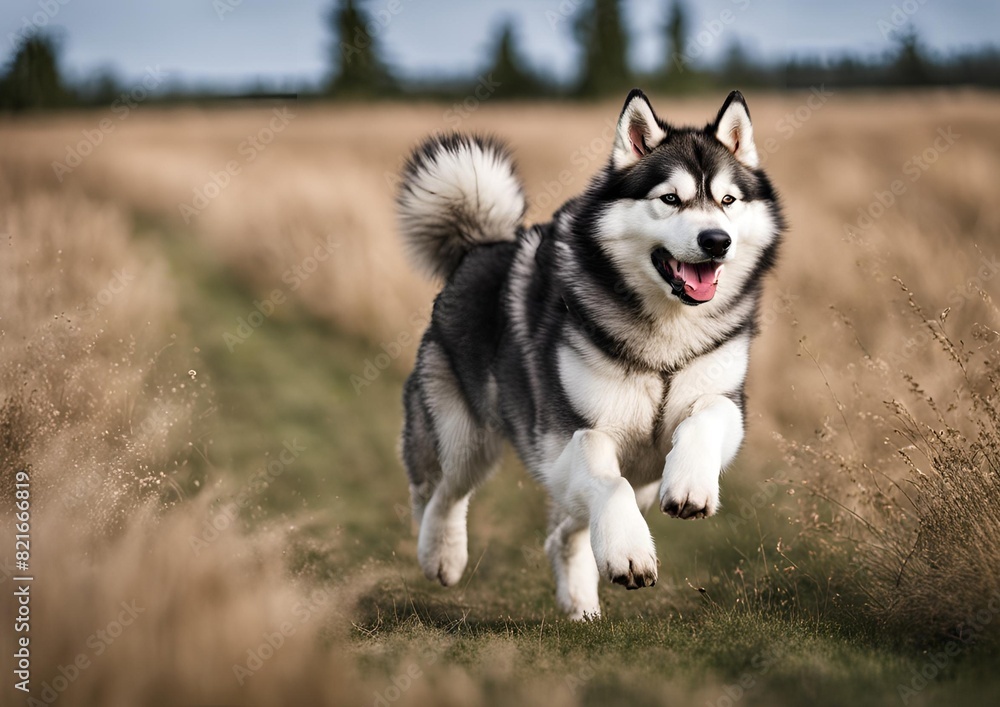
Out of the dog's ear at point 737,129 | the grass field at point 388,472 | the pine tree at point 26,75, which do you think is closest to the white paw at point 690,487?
the grass field at point 388,472

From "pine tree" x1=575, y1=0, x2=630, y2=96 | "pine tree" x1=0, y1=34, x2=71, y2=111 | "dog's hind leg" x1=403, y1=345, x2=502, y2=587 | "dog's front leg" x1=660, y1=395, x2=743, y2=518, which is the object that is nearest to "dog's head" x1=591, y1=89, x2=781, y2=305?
"dog's front leg" x1=660, y1=395, x2=743, y2=518

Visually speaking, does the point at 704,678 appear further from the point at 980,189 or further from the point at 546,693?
the point at 980,189

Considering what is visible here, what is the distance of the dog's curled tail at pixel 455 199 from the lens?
4902 mm

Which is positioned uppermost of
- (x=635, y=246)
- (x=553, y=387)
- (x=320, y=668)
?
(x=635, y=246)

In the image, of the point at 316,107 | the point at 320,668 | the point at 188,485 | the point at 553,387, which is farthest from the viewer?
the point at 316,107

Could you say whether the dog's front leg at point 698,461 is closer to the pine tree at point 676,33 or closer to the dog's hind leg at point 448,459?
the dog's hind leg at point 448,459

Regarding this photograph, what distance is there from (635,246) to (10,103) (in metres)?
17.9

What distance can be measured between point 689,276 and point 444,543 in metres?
2.20

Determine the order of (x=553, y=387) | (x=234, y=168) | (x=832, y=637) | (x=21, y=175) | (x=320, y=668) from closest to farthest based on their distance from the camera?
(x=320, y=668) < (x=832, y=637) < (x=553, y=387) < (x=21, y=175) < (x=234, y=168)

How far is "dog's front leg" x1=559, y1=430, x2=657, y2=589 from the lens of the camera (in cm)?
320

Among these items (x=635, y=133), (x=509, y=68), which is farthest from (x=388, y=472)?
(x=509, y=68)

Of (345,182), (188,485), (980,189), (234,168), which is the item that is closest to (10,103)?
(234,168)

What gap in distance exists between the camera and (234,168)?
1393 centimetres

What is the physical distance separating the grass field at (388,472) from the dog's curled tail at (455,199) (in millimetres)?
1323
